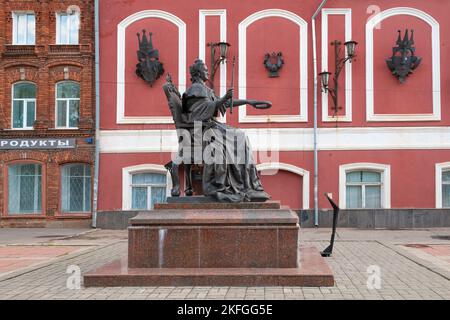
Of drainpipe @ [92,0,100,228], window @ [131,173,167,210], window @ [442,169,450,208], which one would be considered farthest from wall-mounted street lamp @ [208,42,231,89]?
window @ [442,169,450,208]

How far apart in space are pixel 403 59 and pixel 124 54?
9282 mm

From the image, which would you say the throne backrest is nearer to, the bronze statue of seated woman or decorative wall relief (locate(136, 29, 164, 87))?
the bronze statue of seated woman

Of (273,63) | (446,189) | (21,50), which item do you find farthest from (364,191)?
(21,50)

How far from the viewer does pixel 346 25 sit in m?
17.8

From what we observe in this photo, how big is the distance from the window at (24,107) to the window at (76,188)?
7.04 feet

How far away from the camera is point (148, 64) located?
17.7 meters

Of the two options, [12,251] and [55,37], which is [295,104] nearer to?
[55,37]

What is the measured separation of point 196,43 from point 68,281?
12406 millimetres

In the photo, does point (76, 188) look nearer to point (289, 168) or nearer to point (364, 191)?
point (289, 168)

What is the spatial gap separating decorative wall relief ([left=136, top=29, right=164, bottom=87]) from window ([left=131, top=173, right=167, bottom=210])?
3.14m

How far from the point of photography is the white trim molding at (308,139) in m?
17.3

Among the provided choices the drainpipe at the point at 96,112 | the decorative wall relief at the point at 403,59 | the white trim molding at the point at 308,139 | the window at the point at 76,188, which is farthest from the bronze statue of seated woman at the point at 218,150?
the window at the point at 76,188

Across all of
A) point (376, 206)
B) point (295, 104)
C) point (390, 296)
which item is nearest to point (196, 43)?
point (295, 104)

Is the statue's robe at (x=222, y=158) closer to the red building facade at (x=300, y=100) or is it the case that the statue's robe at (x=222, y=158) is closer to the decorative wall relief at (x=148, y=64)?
the red building facade at (x=300, y=100)
